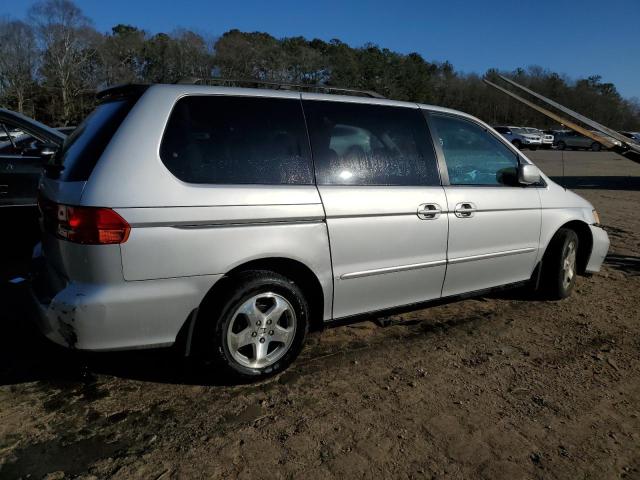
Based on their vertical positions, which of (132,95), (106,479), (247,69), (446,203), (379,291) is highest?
(247,69)

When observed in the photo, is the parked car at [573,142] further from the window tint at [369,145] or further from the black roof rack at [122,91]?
the black roof rack at [122,91]

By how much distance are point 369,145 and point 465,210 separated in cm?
90

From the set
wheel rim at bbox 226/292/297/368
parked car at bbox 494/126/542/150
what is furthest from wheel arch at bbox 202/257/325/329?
parked car at bbox 494/126/542/150

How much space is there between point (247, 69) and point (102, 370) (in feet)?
173

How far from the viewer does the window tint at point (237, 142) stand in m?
2.80

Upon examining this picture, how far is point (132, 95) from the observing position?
9.66ft

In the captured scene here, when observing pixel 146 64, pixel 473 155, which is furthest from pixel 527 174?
pixel 146 64

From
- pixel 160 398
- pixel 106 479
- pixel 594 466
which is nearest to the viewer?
pixel 106 479

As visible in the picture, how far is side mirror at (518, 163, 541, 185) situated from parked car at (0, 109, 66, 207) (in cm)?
440

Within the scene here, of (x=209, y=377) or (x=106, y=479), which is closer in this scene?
(x=106, y=479)

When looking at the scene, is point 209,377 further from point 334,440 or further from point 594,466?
point 594,466

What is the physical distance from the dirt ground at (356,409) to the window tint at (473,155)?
1.20 meters

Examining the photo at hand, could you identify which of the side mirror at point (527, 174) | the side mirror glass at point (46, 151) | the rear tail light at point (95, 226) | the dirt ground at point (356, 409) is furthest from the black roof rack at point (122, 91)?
the side mirror at point (527, 174)

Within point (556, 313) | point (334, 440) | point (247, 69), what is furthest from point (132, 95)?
point (247, 69)
